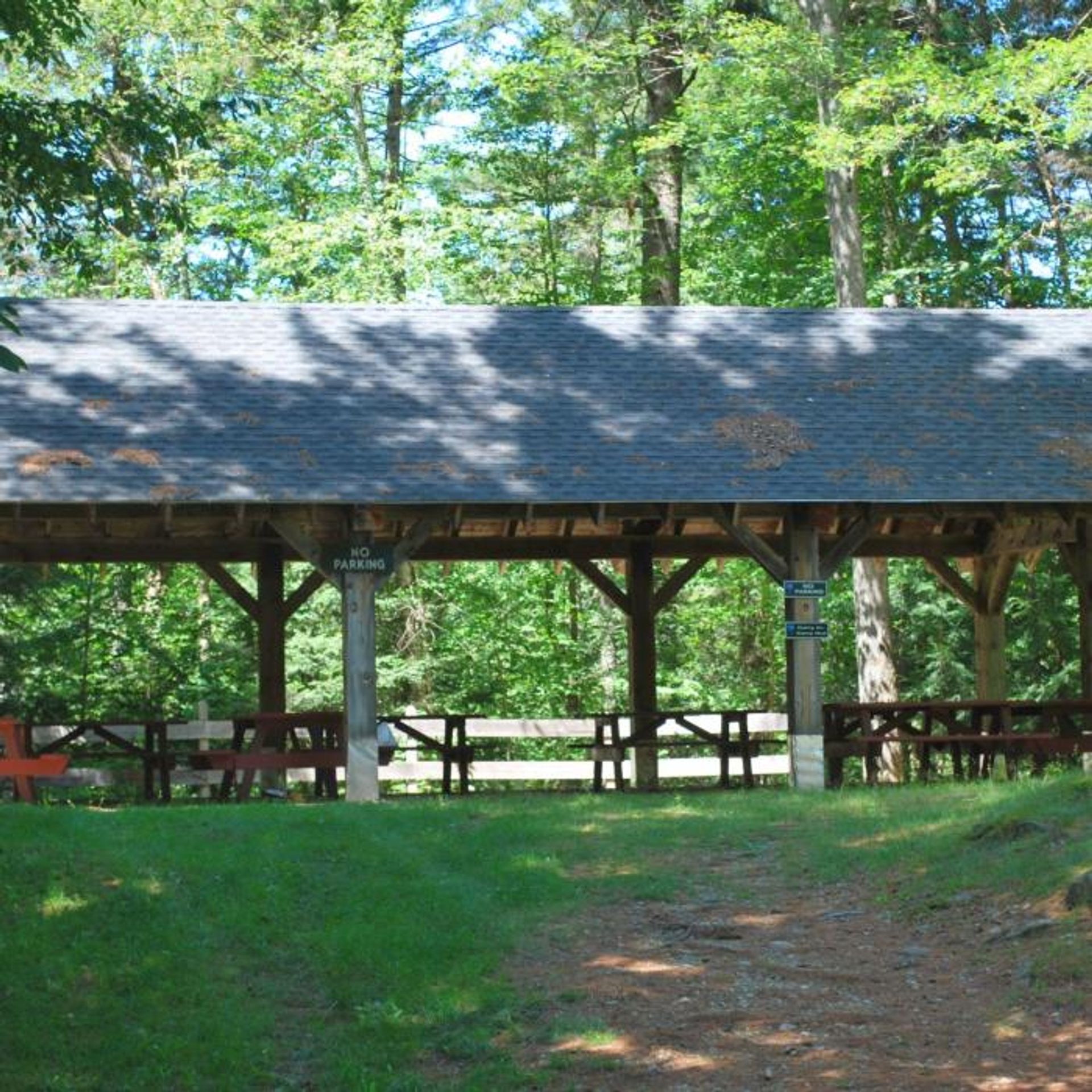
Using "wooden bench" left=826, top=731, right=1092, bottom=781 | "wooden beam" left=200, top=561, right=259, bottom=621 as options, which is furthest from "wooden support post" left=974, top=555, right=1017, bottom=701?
"wooden beam" left=200, top=561, right=259, bottom=621

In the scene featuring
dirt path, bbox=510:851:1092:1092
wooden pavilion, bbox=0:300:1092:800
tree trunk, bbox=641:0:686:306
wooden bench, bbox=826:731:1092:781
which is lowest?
dirt path, bbox=510:851:1092:1092

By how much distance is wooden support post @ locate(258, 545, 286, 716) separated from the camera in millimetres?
19281

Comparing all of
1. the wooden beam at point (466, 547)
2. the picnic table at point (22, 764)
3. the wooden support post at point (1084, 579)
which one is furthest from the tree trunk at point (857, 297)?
the picnic table at point (22, 764)

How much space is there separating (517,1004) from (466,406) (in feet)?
32.6

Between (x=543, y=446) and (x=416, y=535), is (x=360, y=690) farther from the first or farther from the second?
(x=543, y=446)

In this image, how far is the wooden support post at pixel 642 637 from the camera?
20.5 metres

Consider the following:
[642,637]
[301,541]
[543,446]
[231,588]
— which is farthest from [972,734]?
[231,588]

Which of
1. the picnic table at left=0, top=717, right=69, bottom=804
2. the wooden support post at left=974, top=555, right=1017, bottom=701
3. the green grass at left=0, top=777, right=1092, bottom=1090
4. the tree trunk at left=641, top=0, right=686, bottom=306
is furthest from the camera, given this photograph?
the tree trunk at left=641, top=0, right=686, bottom=306

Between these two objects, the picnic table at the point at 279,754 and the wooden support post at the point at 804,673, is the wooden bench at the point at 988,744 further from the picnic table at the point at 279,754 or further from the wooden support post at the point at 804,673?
the picnic table at the point at 279,754

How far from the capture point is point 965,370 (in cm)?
1947

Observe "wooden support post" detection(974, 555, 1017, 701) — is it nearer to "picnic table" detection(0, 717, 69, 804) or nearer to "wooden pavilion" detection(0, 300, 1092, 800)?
"wooden pavilion" detection(0, 300, 1092, 800)

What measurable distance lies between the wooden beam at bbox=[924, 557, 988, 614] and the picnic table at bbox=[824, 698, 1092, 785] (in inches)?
102

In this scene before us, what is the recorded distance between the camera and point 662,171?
31.6m

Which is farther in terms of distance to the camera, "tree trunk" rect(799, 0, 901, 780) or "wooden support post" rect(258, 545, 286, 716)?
"tree trunk" rect(799, 0, 901, 780)
